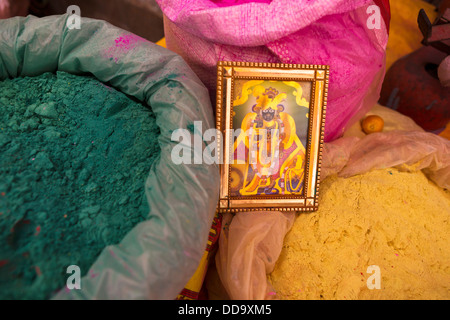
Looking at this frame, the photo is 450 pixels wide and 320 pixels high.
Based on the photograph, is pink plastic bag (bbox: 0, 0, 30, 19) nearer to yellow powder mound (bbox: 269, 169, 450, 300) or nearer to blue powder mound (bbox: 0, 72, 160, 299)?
blue powder mound (bbox: 0, 72, 160, 299)

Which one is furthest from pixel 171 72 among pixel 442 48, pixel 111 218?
pixel 442 48

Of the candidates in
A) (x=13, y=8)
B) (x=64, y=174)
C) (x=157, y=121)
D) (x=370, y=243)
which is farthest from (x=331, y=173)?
(x=13, y=8)

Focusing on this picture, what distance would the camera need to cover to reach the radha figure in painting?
0.85 metres

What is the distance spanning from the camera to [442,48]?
1187 millimetres

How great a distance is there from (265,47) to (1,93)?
2.12 feet

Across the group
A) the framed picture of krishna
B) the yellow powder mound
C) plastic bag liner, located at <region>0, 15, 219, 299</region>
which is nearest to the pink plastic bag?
plastic bag liner, located at <region>0, 15, 219, 299</region>

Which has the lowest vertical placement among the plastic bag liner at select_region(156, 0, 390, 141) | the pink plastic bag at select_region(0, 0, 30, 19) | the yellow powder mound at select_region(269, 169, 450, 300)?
the yellow powder mound at select_region(269, 169, 450, 300)

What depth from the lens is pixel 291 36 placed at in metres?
0.84

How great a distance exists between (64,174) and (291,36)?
2.04 feet

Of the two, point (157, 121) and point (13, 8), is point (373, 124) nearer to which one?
point (157, 121)

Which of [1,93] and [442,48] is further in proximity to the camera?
[442,48]

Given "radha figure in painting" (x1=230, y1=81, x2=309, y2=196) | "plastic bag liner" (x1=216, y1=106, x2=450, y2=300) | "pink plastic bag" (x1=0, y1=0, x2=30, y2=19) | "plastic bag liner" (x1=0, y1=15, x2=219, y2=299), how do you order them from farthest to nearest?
"pink plastic bag" (x1=0, y1=0, x2=30, y2=19) → "radha figure in painting" (x1=230, y1=81, x2=309, y2=196) → "plastic bag liner" (x1=216, y1=106, x2=450, y2=300) → "plastic bag liner" (x1=0, y1=15, x2=219, y2=299)

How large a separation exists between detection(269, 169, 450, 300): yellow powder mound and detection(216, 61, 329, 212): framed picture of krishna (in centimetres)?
9
